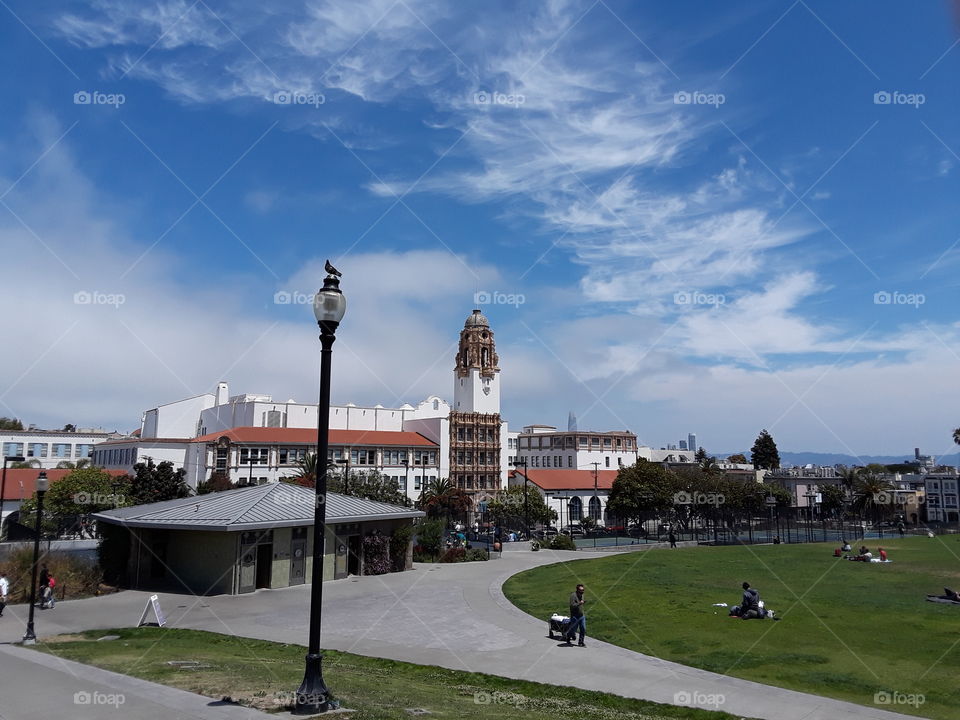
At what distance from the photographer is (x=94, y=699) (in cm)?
991

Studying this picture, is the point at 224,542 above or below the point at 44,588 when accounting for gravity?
above

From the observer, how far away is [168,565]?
29.8 m

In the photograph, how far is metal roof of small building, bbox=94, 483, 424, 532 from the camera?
2812 centimetres

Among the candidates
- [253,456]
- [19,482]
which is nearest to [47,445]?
[19,482]

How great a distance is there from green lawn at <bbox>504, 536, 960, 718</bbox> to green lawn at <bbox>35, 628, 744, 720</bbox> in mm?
4479

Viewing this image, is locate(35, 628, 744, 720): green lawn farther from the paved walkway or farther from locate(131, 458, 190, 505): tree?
locate(131, 458, 190, 505): tree

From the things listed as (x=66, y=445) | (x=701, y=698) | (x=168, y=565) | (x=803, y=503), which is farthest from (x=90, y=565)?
(x=803, y=503)

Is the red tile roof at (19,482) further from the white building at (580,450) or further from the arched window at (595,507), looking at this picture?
the white building at (580,450)

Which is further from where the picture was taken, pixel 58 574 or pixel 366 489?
pixel 366 489

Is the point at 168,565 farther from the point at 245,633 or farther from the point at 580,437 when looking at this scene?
the point at 580,437

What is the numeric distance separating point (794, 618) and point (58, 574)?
26.9 meters

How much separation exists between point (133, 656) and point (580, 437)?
10726 centimetres

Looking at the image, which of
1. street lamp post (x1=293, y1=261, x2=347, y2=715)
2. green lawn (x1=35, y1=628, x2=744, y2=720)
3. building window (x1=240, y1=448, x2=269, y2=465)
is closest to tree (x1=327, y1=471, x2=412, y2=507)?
building window (x1=240, y1=448, x2=269, y2=465)

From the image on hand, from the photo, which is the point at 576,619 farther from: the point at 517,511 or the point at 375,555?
the point at 517,511
